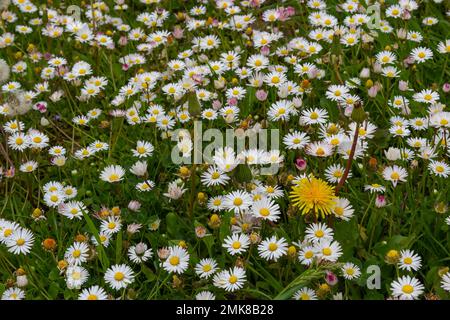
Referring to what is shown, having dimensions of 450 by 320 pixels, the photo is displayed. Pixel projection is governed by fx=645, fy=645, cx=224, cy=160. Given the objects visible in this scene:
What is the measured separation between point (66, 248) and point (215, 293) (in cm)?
61

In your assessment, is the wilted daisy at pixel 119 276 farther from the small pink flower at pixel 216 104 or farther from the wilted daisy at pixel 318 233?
the small pink flower at pixel 216 104

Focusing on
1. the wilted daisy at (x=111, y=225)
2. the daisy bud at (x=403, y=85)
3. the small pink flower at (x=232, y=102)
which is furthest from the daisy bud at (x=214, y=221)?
the daisy bud at (x=403, y=85)

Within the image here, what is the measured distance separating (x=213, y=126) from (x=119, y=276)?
98 cm

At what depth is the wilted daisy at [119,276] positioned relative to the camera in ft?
7.12

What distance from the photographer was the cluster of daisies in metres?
2.22

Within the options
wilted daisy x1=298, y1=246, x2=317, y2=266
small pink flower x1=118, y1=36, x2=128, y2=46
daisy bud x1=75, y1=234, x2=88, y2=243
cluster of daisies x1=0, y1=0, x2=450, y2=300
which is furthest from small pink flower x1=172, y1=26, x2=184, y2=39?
wilted daisy x1=298, y1=246, x2=317, y2=266

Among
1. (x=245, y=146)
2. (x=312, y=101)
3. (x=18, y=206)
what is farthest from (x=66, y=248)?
(x=312, y=101)

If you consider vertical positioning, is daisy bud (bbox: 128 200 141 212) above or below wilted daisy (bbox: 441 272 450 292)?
above

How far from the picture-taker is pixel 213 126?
2945 millimetres

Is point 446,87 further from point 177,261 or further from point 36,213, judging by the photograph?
point 36,213

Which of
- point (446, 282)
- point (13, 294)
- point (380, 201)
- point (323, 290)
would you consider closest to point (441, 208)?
point (380, 201)

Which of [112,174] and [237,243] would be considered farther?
[112,174]

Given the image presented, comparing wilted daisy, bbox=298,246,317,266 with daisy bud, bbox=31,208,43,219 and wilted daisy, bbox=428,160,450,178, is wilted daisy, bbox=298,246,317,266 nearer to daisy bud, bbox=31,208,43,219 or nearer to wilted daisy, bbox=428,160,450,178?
wilted daisy, bbox=428,160,450,178
